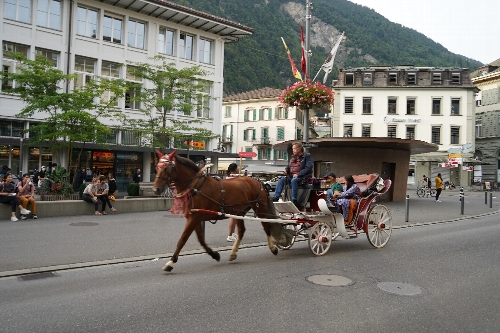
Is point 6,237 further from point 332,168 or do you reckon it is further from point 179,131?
point 332,168

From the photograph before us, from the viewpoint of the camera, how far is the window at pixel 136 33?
34219mm

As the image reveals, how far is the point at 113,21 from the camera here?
33.4m

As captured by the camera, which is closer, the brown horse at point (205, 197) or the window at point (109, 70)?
the brown horse at point (205, 197)

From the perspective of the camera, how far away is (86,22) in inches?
1257

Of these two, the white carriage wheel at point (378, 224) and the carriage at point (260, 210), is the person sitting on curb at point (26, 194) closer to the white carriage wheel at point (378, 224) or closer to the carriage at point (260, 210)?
the carriage at point (260, 210)

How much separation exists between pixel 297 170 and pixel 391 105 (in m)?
51.4

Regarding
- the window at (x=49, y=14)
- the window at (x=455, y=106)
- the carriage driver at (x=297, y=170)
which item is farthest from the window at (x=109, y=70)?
the window at (x=455, y=106)

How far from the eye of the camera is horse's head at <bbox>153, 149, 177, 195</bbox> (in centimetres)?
775

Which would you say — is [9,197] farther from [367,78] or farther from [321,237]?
[367,78]

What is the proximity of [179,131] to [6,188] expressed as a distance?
1120 centimetres

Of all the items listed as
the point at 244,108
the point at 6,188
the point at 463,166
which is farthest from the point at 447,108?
the point at 6,188

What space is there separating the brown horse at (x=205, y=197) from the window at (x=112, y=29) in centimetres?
2781

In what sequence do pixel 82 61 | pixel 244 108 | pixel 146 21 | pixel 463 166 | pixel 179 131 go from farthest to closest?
pixel 244 108 → pixel 463 166 → pixel 146 21 → pixel 82 61 → pixel 179 131

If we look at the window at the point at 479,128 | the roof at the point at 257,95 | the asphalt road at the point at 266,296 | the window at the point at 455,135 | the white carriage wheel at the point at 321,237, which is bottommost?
the asphalt road at the point at 266,296
